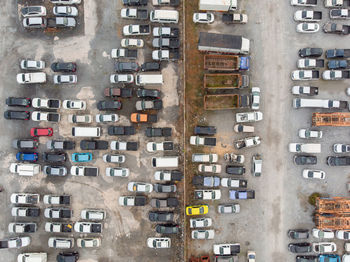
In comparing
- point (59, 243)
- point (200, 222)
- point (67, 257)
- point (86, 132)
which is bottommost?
point (67, 257)

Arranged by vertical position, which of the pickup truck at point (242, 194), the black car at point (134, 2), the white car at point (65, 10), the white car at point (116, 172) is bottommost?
the pickup truck at point (242, 194)

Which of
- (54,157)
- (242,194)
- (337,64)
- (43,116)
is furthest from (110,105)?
(337,64)

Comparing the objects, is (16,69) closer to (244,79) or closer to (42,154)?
(42,154)

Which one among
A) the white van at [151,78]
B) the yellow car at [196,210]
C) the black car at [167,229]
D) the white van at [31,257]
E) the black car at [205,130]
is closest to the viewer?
the white van at [31,257]

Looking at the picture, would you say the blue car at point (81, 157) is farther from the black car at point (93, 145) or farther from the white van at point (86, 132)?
the white van at point (86, 132)

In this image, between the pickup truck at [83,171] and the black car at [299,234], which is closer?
the black car at [299,234]

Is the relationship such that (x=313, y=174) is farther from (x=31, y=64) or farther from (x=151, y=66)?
(x=31, y=64)

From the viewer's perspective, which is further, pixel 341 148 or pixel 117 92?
pixel 341 148

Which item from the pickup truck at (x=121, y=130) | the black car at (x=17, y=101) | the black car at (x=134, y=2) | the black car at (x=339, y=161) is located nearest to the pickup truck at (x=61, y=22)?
the black car at (x=134, y=2)
